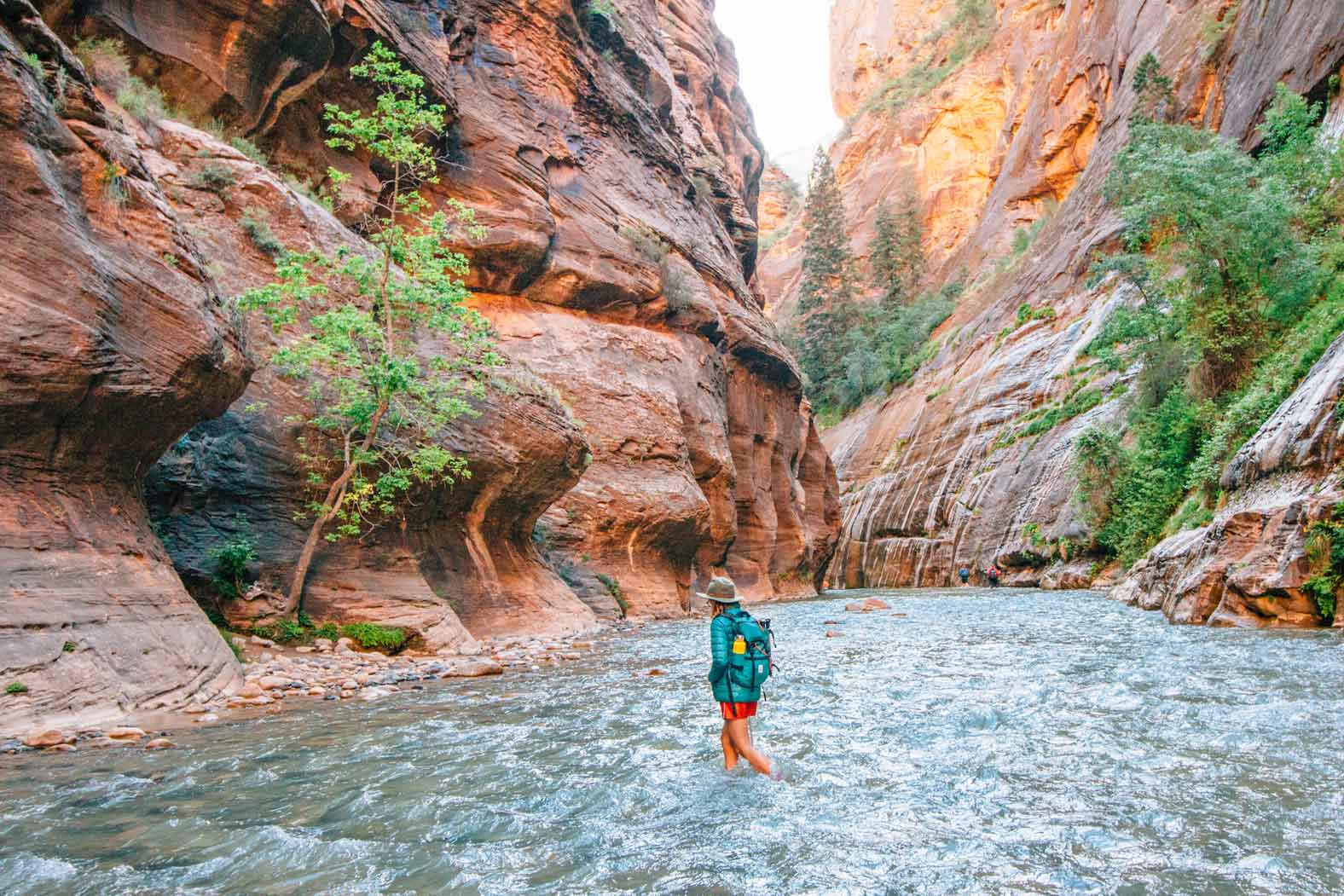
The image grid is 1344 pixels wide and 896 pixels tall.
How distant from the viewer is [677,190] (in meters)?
30.8

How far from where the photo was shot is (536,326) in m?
21.9

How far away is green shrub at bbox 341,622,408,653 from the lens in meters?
10.9

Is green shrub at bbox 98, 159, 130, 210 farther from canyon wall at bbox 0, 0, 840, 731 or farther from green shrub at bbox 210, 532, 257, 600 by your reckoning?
green shrub at bbox 210, 532, 257, 600

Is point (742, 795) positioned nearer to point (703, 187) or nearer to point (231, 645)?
point (231, 645)

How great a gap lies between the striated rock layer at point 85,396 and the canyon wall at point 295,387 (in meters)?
0.03

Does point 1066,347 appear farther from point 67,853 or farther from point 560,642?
point 67,853

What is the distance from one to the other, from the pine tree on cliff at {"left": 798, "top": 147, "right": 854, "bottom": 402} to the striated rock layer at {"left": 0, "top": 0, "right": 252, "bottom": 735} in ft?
166

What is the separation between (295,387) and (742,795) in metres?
9.81

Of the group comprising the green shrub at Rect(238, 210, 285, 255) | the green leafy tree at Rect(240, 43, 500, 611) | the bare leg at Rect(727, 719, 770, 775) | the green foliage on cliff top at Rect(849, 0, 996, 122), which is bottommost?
the bare leg at Rect(727, 719, 770, 775)

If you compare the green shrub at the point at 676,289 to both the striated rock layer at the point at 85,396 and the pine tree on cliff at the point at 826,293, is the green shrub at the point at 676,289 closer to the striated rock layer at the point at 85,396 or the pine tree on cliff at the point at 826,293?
the striated rock layer at the point at 85,396

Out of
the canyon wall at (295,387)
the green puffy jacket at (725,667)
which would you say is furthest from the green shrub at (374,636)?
the green puffy jacket at (725,667)

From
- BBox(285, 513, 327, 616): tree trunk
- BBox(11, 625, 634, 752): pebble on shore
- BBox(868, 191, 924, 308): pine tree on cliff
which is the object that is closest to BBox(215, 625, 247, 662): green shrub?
BBox(11, 625, 634, 752): pebble on shore

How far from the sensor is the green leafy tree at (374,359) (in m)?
10.9

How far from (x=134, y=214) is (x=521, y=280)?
1390cm
